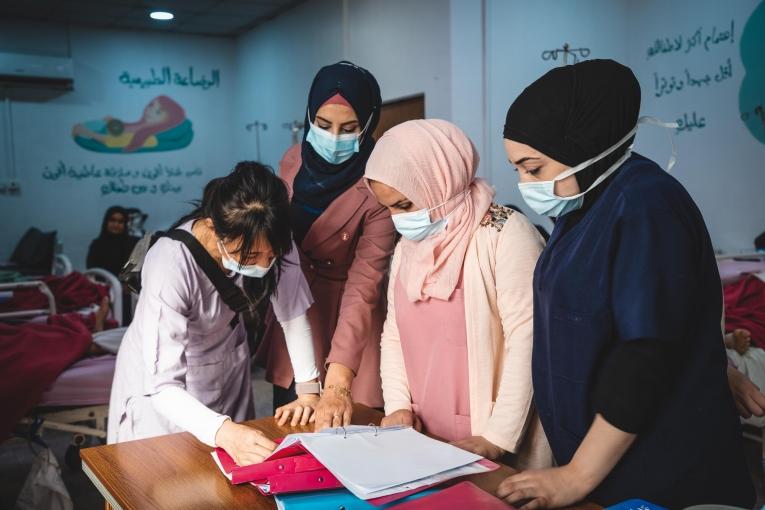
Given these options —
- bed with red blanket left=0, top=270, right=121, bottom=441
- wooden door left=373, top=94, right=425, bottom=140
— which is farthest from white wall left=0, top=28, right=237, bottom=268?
bed with red blanket left=0, top=270, right=121, bottom=441

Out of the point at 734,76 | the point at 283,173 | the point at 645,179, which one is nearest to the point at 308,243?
the point at 283,173

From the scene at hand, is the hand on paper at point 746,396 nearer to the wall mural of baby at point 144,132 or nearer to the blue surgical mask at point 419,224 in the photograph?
the blue surgical mask at point 419,224

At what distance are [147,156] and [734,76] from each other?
5368 millimetres

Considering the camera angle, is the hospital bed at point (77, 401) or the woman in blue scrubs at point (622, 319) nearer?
the woman in blue scrubs at point (622, 319)

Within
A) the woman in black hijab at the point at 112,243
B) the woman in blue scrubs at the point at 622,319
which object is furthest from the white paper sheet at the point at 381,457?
the woman in black hijab at the point at 112,243

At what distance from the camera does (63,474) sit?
3.05 m

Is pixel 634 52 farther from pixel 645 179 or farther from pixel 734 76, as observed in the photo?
pixel 645 179

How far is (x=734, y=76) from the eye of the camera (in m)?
3.44

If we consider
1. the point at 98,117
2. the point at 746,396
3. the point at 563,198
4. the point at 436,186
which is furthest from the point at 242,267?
the point at 98,117

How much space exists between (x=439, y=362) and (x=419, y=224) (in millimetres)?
277

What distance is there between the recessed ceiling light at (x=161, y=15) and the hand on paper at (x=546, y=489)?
19.6 ft

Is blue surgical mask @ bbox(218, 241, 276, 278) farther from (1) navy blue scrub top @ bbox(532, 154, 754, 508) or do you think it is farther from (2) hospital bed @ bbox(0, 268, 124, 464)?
(2) hospital bed @ bbox(0, 268, 124, 464)

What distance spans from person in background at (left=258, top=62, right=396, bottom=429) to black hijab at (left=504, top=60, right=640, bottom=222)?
68cm

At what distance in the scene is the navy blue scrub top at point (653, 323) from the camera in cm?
94
